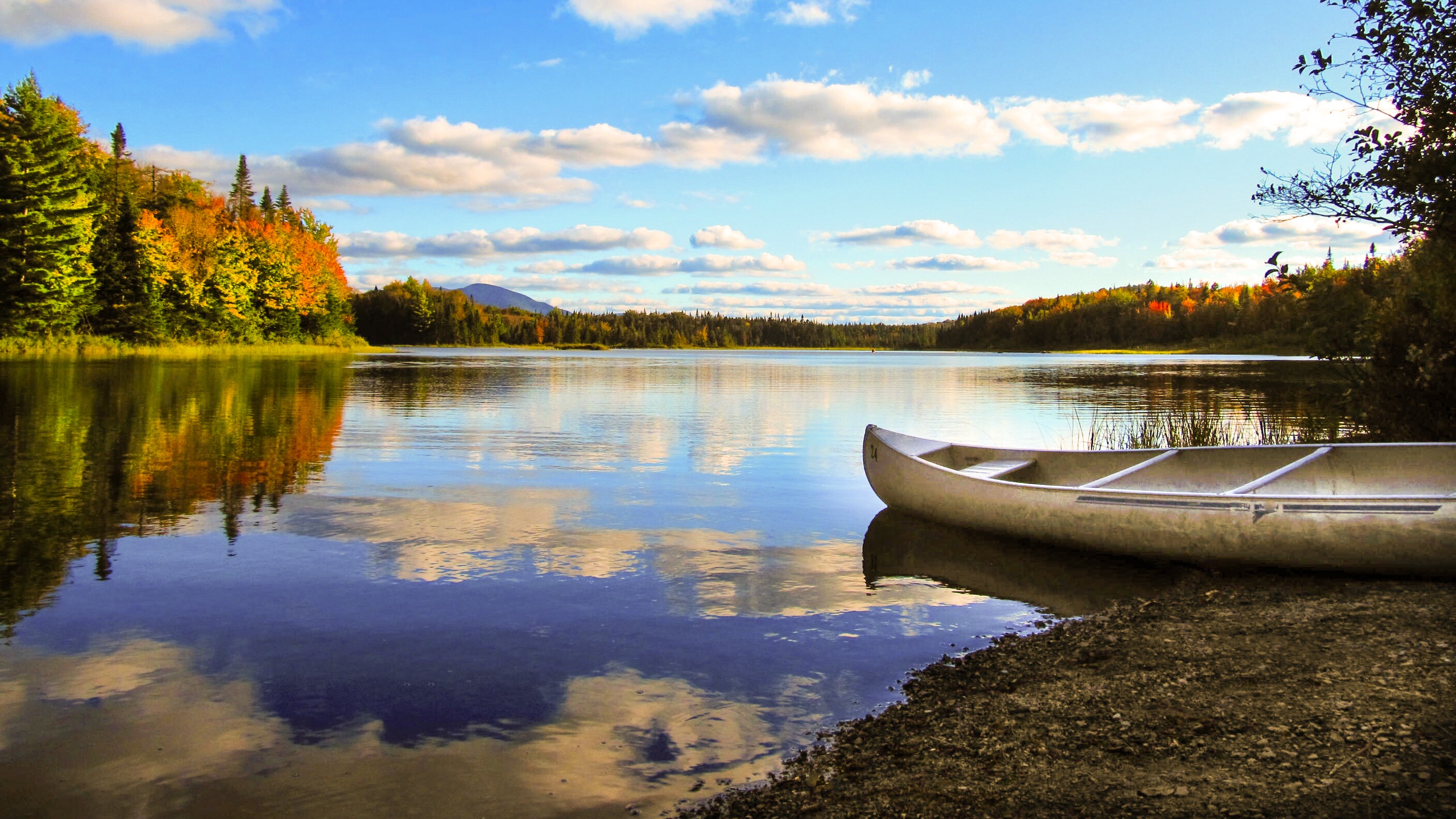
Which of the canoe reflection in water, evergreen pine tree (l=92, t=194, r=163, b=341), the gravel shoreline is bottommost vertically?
the canoe reflection in water

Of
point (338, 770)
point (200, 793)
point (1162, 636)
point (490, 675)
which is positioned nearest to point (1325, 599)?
point (1162, 636)

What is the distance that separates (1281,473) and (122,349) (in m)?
63.4

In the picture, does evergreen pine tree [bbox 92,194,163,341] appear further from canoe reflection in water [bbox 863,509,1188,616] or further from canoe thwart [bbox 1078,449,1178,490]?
canoe thwart [bbox 1078,449,1178,490]

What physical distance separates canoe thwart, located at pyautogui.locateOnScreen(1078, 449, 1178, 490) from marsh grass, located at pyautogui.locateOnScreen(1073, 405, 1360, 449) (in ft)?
3.54

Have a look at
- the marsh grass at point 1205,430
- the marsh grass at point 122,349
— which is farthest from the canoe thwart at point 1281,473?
the marsh grass at point 122,349

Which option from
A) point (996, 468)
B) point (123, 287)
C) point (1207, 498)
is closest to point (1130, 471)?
point (996, 468)

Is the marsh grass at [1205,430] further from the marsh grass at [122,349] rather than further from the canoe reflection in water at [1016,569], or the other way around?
the marsh grass at [122,349]

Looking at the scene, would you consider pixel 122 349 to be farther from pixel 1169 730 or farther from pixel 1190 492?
pixel 1169 730

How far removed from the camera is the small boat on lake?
8.28 m

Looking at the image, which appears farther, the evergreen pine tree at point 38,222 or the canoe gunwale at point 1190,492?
the evergreen pine tree at point 38,222

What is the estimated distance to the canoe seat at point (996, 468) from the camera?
472 inches

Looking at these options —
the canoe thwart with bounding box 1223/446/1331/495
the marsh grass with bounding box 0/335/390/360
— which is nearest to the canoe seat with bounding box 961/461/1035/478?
the canoe thwart with bounding box 1223/446/1331/495

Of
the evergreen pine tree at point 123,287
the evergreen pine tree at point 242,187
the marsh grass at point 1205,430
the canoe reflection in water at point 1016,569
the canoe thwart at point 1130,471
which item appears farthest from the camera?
the evergreen pine tree at point 242,187

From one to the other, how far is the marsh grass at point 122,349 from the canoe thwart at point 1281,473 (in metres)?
56.2
